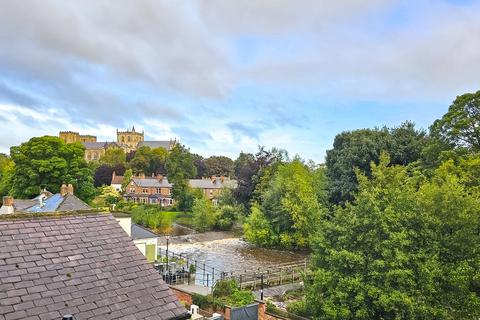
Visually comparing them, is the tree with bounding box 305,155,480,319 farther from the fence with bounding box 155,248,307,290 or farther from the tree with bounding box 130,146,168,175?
the tree with bounding box 130,146,168,175

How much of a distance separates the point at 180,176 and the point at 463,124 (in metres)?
44.4

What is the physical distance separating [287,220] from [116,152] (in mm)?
79606

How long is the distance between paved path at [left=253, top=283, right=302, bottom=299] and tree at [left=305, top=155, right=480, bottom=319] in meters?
5.25

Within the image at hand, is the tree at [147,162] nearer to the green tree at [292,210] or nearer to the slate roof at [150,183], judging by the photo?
the slate roof at [150,183]

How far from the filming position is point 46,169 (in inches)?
1500

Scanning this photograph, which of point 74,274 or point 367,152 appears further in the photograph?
point 367,152

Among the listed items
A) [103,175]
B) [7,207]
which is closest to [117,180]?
[103,175]

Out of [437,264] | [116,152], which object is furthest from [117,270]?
[116,152]

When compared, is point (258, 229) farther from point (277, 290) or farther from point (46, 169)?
point (46, 169)

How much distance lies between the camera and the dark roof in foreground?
5.78 metres

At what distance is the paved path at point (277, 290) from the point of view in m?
19.8

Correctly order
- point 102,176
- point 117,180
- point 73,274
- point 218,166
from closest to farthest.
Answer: point 73,274 < point 117,180 < point 102,176 < point 218,166

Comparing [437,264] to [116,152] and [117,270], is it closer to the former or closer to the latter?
[117,270]

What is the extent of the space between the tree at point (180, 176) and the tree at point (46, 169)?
21.6 metres
